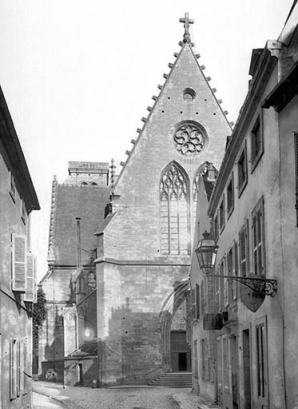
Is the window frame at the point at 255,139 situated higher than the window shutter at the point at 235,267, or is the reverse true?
the window frame at the point at 255,139

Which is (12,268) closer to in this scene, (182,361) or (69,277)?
(182,361)

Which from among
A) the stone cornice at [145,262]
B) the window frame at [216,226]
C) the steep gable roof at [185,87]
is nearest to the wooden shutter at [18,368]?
the window frame at [216,226]

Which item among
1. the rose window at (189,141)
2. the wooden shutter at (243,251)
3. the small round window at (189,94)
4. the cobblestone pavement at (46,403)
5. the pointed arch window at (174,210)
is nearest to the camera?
the wooden shutter at (243,251)

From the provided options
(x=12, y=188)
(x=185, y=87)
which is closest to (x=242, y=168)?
(x=12, y=188)

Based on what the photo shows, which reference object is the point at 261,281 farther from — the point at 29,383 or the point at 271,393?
the point at 29,383

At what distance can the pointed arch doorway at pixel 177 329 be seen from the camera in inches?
1388

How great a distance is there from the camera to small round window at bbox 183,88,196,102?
126 feet

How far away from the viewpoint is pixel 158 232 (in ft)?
119

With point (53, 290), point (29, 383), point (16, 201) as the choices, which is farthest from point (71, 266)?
point (16, 201)

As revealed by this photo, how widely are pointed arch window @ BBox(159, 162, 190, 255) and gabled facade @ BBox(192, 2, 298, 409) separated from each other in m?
18.4

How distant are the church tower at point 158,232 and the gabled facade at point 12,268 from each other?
17.1 meters

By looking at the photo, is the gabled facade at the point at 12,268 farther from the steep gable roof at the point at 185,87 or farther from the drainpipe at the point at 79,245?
the drainpipe at the point at 79,245

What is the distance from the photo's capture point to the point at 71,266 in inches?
1796

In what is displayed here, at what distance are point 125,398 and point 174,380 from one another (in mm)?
7878
